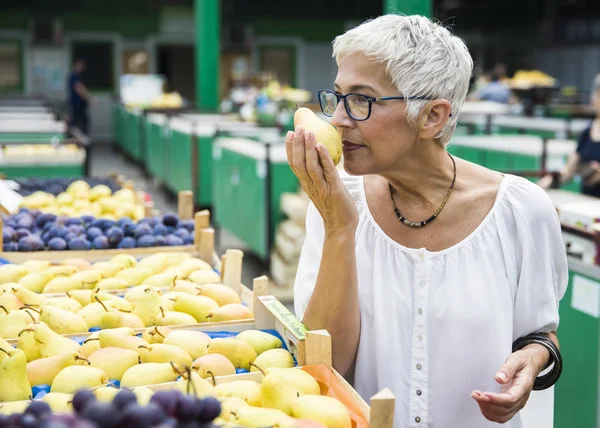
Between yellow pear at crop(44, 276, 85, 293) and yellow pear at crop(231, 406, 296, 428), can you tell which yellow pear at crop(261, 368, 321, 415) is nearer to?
yellow pear at crop(231, 406, 296, 428)

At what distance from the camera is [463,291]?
2008mm

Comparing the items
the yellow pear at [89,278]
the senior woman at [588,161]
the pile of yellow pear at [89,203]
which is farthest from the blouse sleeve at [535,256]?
the senior woman at [588,161]

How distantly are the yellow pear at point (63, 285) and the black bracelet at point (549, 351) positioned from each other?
65.1 inches

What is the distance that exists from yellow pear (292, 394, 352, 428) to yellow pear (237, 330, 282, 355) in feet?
1.69

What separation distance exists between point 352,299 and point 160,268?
1447 mm

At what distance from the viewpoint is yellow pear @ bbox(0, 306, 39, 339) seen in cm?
233

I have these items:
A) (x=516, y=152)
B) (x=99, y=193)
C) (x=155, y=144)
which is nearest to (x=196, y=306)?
(x=99, y=193)

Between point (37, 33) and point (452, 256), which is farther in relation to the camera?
point (37, 33)

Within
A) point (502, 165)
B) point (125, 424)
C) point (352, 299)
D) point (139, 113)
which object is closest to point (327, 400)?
point (352, 299)

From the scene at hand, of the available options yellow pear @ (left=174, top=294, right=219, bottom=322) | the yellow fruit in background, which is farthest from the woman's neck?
the yellow fruit in background

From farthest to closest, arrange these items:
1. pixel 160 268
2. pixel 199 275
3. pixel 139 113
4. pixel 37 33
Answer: pixel 37 33 → pixel 139 113 → pixel 160 268 → pixel 199 275

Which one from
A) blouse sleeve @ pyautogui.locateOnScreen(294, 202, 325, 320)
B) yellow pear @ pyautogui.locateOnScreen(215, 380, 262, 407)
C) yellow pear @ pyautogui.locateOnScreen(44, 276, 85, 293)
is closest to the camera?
yellow pear @ pyautogui.locateOnScreen(215, 380, 262, 407)

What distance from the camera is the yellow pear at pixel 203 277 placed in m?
2.99

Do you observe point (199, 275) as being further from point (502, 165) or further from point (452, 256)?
point (502, 165)
